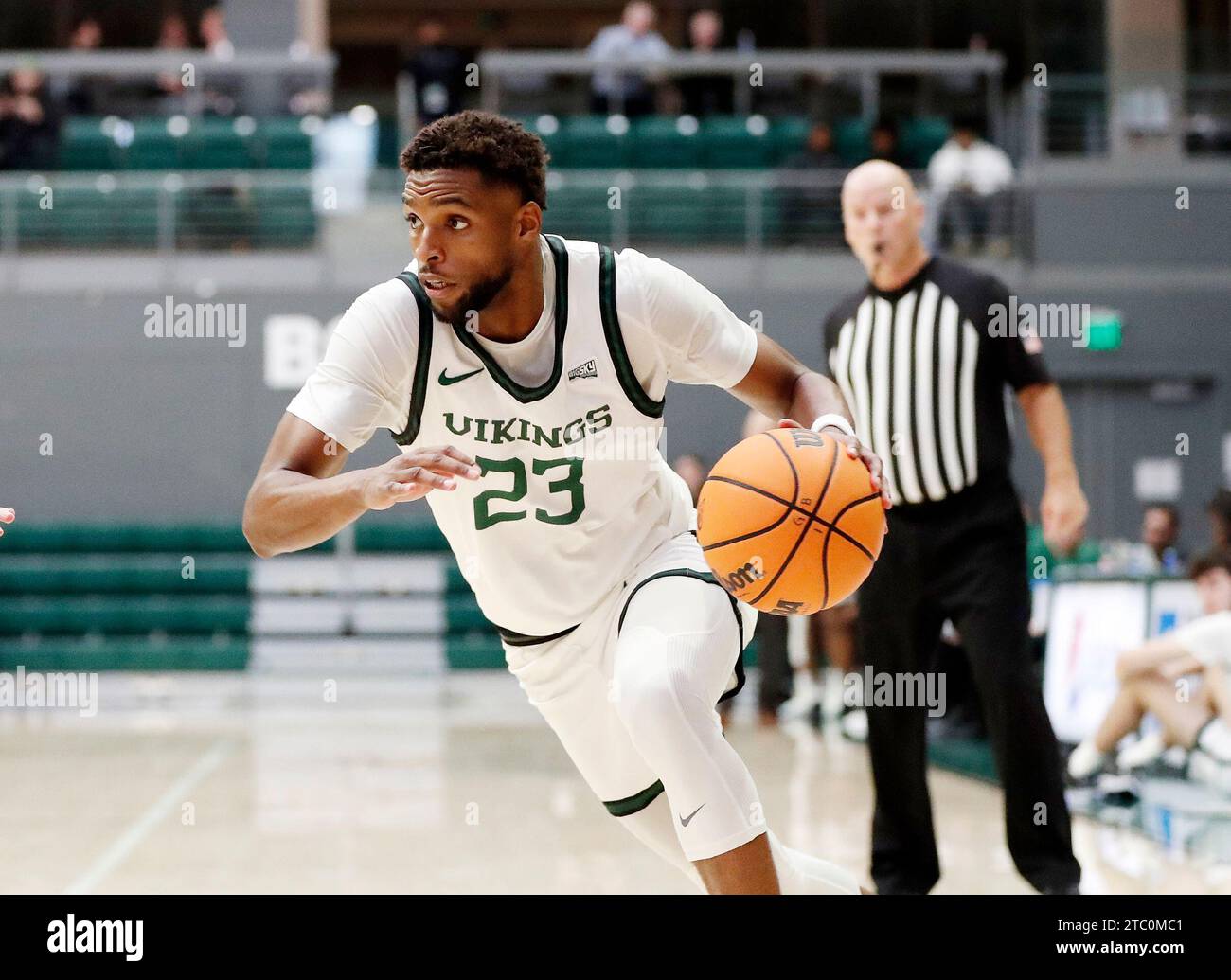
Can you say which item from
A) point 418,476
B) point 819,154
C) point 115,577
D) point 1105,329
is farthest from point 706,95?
point 418,476

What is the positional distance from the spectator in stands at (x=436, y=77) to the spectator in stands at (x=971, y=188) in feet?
13.2

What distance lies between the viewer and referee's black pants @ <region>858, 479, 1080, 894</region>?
4293 millimetres

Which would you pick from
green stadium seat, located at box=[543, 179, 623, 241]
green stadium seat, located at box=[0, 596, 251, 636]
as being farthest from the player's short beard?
green stadium seat, located at box=[0, 596, 251, 636]

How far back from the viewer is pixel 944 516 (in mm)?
4422

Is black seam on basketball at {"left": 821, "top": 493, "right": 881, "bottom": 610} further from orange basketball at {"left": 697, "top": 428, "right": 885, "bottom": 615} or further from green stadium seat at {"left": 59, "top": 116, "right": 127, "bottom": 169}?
green stadium seat at {"left": 59, "top": 116, "right": 127, "bottom": 169}

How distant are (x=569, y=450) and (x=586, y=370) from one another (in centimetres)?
18

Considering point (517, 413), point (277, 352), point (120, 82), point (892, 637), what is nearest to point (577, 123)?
point (277, 352)

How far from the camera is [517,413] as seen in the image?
3.29m

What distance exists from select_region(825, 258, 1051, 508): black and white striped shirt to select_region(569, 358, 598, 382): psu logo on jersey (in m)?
1.39

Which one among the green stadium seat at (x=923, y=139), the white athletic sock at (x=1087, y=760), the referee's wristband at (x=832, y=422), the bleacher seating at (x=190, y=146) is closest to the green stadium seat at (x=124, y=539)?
the bleacher seating at (x=190, y=146)

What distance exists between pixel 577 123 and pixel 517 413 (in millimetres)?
9412
